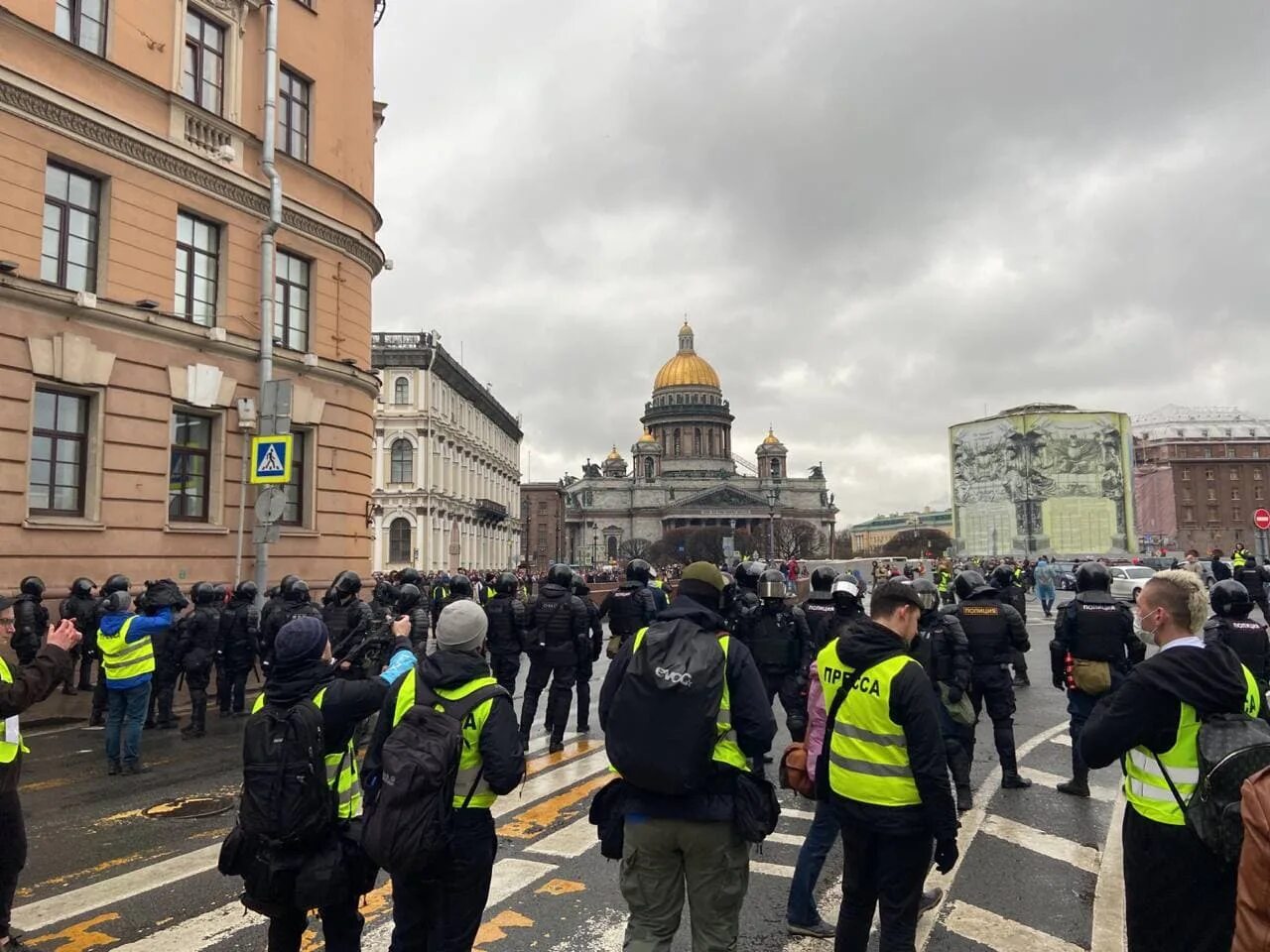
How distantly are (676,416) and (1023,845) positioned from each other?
439 ft

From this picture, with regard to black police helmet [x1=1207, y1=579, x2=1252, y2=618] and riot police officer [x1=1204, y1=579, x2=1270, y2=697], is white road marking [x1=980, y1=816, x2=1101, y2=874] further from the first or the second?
black police helmet [x1=1207, y1=579, x2=1252, y2=618]

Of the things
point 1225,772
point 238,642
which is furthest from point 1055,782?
point 238,642

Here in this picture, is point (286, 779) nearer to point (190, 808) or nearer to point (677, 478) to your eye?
point (190, 808)

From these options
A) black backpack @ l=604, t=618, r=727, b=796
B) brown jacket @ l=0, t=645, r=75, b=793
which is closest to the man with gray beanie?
black backpack @ l=604, t=618, r=727, b=796

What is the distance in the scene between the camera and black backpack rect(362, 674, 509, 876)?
3.38 m

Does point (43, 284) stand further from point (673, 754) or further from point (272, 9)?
point (673, 754)

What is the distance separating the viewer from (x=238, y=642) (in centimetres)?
1168

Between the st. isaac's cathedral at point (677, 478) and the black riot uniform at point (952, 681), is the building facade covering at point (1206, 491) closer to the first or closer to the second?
the st. isaac's cathedral at point (677, 478)

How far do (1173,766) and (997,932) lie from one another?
2046mm

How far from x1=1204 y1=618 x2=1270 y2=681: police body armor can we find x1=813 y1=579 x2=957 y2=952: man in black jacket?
4.94m

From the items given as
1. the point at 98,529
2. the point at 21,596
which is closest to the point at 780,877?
the point at 21,596

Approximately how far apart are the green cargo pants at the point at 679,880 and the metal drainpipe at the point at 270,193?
13620 millimetres

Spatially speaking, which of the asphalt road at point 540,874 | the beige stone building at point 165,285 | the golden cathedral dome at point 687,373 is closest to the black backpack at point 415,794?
the asphalt road at point 540,874

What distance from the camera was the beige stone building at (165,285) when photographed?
12391 millimetres
